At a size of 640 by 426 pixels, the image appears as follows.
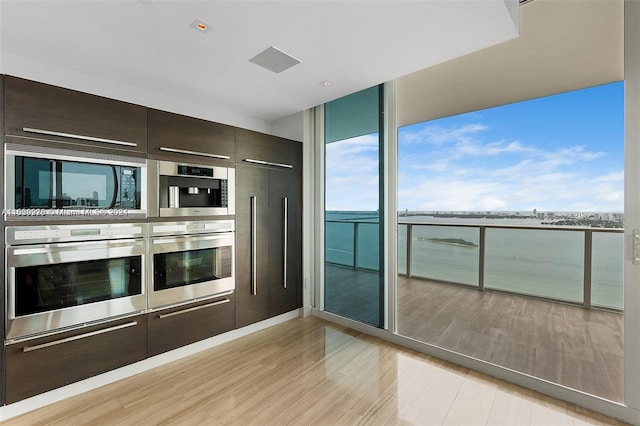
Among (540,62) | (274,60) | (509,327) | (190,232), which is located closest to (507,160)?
(540,62)

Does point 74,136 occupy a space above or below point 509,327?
above

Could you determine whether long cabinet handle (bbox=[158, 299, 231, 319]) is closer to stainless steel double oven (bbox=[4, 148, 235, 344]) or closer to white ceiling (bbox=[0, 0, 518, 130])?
stainless steel double oven (bbox=[4, 148, 235, 344])

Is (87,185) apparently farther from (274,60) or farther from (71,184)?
(274,60)

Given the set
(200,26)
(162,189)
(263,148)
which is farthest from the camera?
(263,148)

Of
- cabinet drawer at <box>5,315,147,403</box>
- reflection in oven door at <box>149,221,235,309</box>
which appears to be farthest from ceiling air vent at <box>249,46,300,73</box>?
cabinet drawer at <box>5,315,147,403</box>

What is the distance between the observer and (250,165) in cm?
294

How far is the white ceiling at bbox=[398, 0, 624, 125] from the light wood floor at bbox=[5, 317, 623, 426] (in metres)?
2.32

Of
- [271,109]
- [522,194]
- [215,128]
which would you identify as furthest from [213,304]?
[522,194]

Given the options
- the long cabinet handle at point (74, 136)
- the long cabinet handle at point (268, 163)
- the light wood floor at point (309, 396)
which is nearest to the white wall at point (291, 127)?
the long cabinet handle at point (268, 163)

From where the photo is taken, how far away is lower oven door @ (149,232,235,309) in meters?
2.33

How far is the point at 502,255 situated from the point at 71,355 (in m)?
3.74

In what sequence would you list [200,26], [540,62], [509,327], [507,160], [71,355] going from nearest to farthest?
[200,26], [71,355], [540,62], [509,327], [507,160]

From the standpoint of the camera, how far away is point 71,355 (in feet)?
6.30

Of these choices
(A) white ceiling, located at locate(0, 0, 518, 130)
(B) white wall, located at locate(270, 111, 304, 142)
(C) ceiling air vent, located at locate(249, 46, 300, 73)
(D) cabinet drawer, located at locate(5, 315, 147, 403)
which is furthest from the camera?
(B) white wall, located at locate(270, 111, 304, 142)
